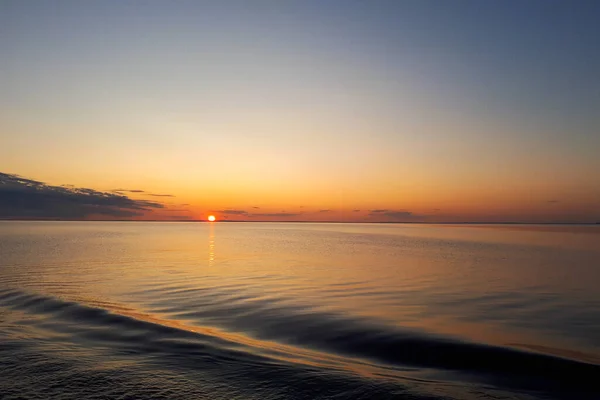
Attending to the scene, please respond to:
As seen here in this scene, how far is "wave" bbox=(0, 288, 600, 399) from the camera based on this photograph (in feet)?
33.4

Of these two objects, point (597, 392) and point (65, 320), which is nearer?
point (597, 392)

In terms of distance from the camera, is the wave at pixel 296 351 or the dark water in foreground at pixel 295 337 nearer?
the dark water in foreground at pixel 295 337

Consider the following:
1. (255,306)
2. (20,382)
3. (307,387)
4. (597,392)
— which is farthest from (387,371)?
(255,306)

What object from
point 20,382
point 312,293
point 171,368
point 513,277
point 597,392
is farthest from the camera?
point 513,277

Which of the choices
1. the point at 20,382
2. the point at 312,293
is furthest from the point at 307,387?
the point at 312,293

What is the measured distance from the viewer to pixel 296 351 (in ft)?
44.1

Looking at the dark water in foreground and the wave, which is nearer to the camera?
the dark water in foreground

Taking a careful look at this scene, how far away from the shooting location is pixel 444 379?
10945 millimetres

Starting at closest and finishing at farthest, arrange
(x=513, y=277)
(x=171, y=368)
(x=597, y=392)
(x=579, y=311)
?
(x=597, y=392)
(x=171, y=368)
(x=579, y=311)
(x=513, y=277)

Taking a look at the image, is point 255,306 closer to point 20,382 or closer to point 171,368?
point 171,368

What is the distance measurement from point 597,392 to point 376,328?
766cm

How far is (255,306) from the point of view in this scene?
68.2 feet

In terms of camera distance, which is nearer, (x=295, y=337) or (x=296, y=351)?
(x=296, y=351)

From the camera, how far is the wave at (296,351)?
1018 centimetres
